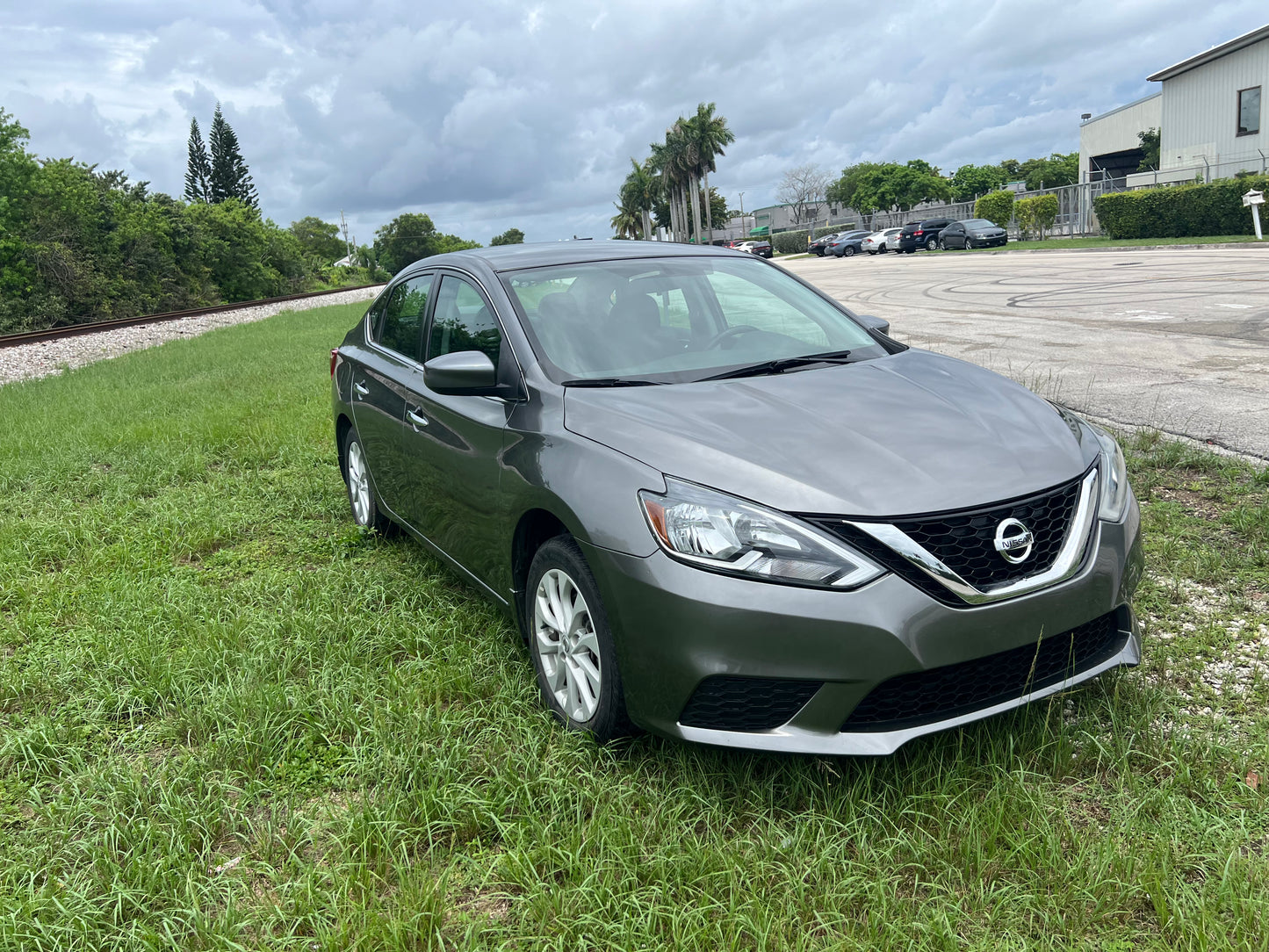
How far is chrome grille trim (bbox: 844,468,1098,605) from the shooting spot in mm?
2498

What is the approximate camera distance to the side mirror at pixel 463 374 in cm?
348

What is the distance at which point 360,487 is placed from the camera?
221 inches

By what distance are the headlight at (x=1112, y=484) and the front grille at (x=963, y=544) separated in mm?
378

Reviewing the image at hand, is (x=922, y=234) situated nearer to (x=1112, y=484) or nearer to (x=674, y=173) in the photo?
(x=1112, y=484)

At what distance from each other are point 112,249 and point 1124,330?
39123 mm

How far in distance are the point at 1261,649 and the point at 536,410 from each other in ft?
8.76

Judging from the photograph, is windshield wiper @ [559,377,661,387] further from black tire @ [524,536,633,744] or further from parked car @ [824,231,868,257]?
parked car @ [824,231,868,257]

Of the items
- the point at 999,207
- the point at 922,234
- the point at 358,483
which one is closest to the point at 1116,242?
the point at 999,207

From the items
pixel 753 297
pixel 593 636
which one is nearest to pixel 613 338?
pixel 753 297

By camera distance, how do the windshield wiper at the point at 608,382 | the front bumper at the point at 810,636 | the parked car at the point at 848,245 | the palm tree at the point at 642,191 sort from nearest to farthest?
the front bumper at the point at 810,636 < the windshield wiper at the point at 608,382 < the parked car at the point at 848,245 < the palm tree at the point at 642,191

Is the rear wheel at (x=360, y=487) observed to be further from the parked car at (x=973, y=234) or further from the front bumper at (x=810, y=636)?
the parked car at (x=973, y=234)

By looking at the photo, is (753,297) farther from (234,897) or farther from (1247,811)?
(234,897)

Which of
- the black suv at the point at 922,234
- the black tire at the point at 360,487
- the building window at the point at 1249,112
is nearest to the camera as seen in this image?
the black tire at the point at 360,487

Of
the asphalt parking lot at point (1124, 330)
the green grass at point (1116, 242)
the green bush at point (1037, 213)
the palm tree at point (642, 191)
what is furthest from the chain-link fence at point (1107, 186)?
the palm tree at point (642, 191)
